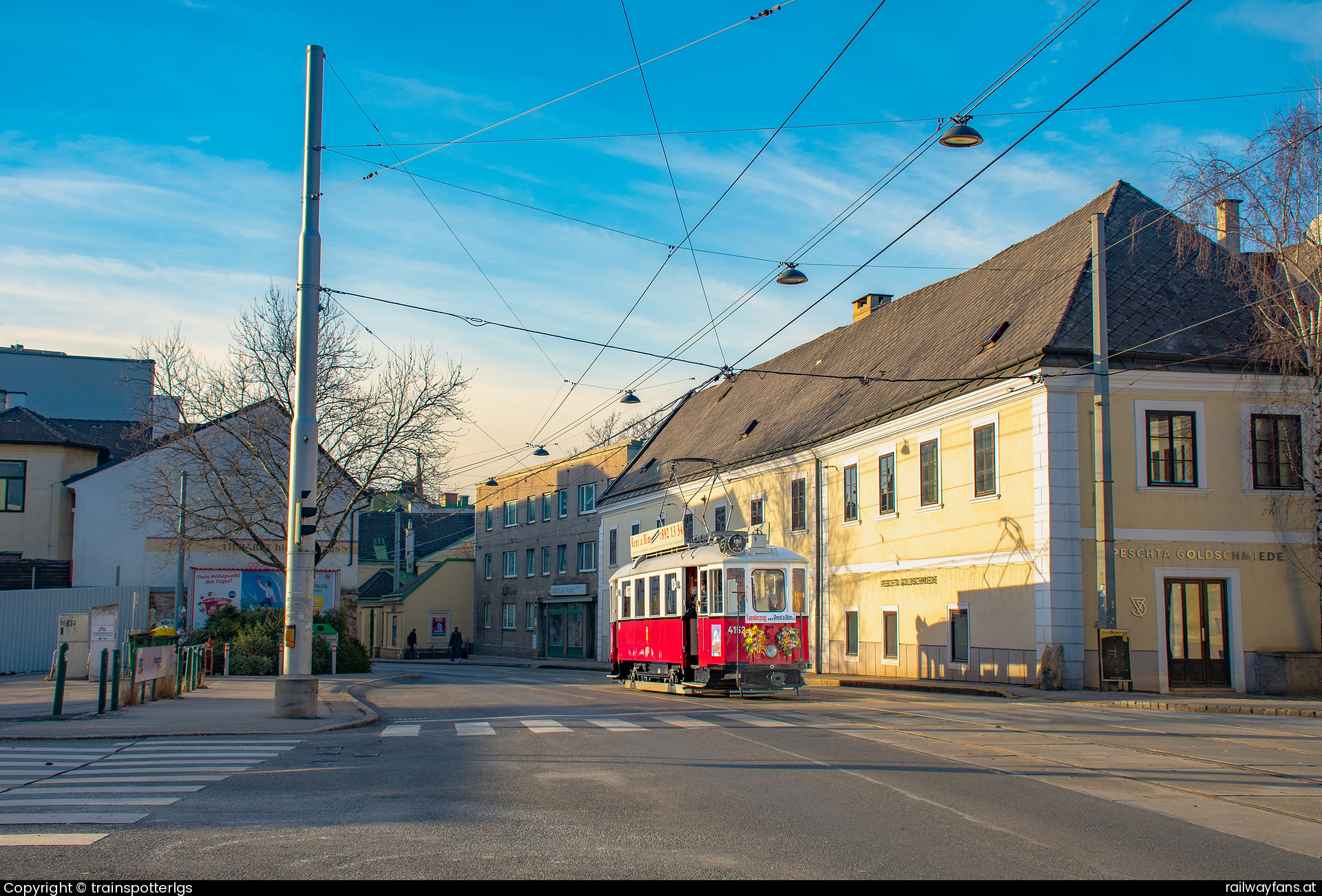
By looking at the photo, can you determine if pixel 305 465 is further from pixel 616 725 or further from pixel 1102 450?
pixel 1102 450

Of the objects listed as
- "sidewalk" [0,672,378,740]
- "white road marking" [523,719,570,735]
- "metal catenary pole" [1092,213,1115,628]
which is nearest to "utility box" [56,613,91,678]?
"sidewalk" [0,672,378,740]

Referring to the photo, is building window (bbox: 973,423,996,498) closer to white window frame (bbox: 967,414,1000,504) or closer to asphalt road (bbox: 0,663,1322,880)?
white window frame (bbox: 967,414,1000,504)

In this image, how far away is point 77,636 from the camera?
25.8 metres

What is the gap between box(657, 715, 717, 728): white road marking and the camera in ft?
52.8

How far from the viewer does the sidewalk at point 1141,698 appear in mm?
19375

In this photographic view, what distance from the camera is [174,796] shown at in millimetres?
9125

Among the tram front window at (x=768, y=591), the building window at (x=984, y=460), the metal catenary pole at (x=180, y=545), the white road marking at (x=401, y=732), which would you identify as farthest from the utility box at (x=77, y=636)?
the building window at (x=984, y=460)

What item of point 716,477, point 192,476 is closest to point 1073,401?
point 716,477

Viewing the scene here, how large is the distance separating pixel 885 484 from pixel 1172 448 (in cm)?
780

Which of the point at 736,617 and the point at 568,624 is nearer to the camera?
the point at 736,617

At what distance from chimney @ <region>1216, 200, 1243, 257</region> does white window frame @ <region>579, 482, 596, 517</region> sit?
33343mm

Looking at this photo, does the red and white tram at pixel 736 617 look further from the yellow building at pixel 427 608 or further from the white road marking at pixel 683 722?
the yellow building at pixel 427 608

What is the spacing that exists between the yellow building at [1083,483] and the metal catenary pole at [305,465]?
9.95 meters

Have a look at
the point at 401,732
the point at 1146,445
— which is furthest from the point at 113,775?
the point at 1146,445
